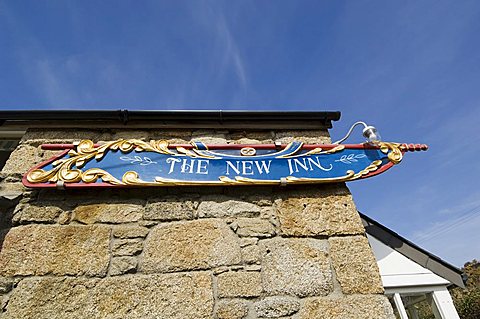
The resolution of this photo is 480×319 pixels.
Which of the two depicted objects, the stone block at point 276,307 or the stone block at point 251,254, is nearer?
the stone block at point 276,307

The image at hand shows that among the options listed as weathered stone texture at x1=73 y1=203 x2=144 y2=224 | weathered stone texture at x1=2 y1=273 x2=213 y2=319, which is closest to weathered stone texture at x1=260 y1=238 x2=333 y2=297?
weathered stone texture at x1=2 y1=273 x2=213 y2=319

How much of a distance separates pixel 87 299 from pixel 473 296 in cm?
1625

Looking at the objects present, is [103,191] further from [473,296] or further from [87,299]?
[473,296]

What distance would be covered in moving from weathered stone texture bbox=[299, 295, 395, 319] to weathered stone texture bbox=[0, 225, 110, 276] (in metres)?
1.29

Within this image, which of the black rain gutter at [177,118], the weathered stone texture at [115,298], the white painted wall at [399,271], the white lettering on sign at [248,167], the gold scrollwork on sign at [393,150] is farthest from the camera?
the white painted wall at [399,271]

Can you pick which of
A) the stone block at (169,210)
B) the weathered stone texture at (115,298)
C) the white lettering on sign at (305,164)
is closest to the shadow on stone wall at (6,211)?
the weathered stone texture at (115,298)

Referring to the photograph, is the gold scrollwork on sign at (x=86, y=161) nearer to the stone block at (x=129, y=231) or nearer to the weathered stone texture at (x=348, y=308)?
the stone block at (x=129, y=231)

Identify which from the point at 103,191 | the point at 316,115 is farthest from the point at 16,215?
the point at 316,115

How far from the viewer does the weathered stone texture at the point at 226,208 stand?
1.84m

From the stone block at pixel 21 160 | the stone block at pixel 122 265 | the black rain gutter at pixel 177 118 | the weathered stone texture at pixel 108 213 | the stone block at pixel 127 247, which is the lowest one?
the stone block at pixel 122 265

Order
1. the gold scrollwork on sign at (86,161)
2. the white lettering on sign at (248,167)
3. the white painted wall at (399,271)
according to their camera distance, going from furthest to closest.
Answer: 1. the white painted wall at (399,271)
2. the white lettering on sign at (248,167)
3. the gold scrollwork on sign at (86,161)

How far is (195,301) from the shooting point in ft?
4.98

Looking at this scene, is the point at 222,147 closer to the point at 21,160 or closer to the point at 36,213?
the point at 36,213

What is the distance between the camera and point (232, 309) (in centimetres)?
150
